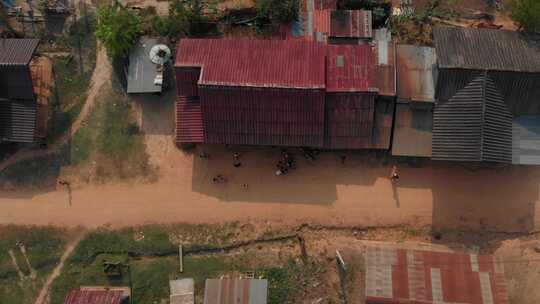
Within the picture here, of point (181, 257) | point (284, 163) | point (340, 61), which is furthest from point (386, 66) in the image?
point (181, 257)

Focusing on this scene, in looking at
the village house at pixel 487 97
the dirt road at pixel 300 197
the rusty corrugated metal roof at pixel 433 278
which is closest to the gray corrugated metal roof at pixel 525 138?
the village house at pixel 487 97

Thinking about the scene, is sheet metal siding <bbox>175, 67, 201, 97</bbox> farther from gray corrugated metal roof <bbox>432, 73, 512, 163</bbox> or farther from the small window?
gray corrugated metal roof <bbox>432, 73, 512, 163</bbox>

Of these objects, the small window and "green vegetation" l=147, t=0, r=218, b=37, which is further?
"green vegetation" l=147, t=0, r=218, b=37

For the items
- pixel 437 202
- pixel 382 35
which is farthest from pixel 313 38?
pixel 437 202

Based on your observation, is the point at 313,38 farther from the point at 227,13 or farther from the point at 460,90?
the point at 460,90

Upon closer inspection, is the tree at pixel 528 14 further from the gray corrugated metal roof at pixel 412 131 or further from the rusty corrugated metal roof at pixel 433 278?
the rusty corrugated metal roof at pixel 433 278

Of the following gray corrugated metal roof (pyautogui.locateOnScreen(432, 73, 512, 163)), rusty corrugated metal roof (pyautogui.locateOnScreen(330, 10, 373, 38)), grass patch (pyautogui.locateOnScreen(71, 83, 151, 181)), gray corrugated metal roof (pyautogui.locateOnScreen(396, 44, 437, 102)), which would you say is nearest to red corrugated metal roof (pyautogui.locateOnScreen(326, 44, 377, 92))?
rusty corrugated metal roof (pyautogui.locateOnScreen(330, 10, 373, 38))
